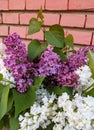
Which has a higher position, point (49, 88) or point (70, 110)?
point (49, 88)

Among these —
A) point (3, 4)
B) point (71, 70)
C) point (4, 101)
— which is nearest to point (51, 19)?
point (3, 4)

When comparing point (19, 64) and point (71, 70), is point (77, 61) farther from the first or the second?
point (19, 64)

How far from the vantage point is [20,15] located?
247cm

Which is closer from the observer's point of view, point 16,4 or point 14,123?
point 14,123

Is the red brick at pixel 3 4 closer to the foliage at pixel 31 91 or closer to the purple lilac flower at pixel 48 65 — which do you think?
the foliage at pixel 31 91

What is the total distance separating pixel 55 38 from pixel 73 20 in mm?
927

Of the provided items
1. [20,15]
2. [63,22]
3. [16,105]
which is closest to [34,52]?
[16,105]

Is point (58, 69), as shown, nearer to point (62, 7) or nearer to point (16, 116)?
point (16, 116)

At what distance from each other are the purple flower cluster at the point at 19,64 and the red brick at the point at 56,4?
106cm

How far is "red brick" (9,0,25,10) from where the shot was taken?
8.04 ft

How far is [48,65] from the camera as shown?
1141 mm

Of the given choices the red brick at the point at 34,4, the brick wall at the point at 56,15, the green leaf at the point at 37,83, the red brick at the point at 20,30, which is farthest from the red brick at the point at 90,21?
the green leaf at the point at 37,83

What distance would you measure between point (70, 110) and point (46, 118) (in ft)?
0.29

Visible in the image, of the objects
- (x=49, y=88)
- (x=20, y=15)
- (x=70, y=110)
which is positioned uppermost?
(x=20, y=15)
